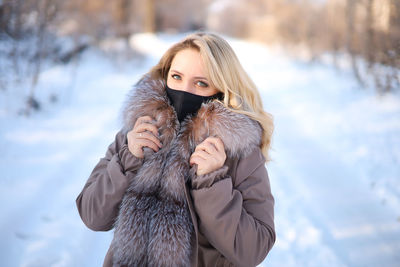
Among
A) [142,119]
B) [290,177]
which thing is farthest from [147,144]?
[290,177]

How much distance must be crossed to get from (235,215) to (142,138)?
23.7 inches

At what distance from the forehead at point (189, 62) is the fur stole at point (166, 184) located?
200mm

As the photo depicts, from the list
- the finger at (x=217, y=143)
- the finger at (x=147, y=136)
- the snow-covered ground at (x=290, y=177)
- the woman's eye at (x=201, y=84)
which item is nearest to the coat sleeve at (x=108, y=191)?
the finger at (x=147, y=136)

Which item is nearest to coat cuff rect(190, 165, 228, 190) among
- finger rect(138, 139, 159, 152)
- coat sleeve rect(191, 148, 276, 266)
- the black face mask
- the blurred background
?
coat sleeve rect(191, 148, 276, 266)

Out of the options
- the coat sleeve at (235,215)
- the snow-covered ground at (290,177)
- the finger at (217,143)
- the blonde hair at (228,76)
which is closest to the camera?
the coat sleeve at (235,215)

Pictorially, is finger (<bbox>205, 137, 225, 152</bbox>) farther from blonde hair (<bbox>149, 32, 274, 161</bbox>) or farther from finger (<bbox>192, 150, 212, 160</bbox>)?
blonde hair (<bbox>149, 32, 274, 161</bbox>)

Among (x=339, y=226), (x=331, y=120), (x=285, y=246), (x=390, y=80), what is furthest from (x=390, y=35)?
(x=285, y=246)

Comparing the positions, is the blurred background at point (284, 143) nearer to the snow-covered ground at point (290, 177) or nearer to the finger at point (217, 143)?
the snow-covered ground at point (290, 177)

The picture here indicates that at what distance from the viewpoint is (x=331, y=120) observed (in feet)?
17.9

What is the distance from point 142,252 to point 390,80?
5.28m

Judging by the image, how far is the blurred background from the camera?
2.55 metres

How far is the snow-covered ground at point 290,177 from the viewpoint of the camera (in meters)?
2.48

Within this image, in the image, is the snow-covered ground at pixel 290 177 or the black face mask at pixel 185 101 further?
the snow-covered ground at pixel 290 177

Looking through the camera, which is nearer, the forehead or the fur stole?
the fur stole
